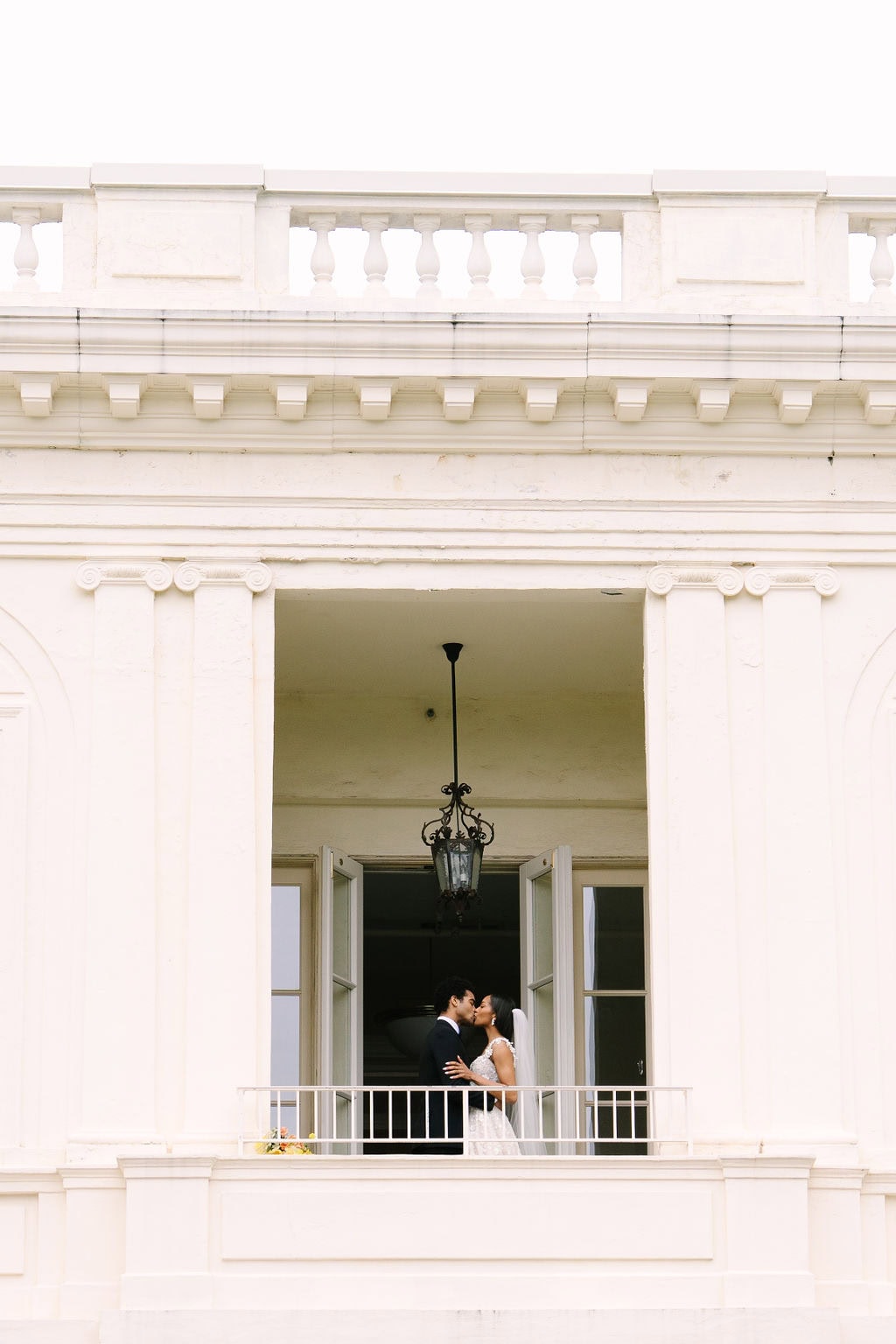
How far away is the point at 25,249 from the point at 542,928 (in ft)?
16.1

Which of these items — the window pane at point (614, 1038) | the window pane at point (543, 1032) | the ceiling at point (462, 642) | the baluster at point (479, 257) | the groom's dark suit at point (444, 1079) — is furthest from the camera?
the window pane at point (614, 1038)

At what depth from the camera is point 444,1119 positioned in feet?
34.8

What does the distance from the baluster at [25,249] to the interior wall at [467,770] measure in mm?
3578

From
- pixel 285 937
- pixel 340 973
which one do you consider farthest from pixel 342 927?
pixel 285 937

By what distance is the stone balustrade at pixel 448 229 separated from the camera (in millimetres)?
10898

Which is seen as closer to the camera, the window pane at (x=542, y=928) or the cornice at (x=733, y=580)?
the cornice at (x=733, y=580)

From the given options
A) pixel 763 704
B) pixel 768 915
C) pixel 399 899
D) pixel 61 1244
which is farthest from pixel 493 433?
pixel 399 899

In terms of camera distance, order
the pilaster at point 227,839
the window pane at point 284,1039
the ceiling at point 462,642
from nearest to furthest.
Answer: the pilaster at point 227,839 < the ceiling at point 462,642 < the window pane at point 284,1039

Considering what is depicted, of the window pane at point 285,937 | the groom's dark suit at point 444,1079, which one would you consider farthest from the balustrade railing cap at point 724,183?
the window pane at point 285,937

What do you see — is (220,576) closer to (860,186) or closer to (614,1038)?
(860,186)

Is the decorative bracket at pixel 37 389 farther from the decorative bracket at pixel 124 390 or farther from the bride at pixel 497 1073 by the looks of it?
the bride at pixel 497 1073

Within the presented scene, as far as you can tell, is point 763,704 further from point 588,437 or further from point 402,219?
point 402,219

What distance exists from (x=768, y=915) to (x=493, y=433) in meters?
A: 2.74

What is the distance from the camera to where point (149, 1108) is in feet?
32.7
